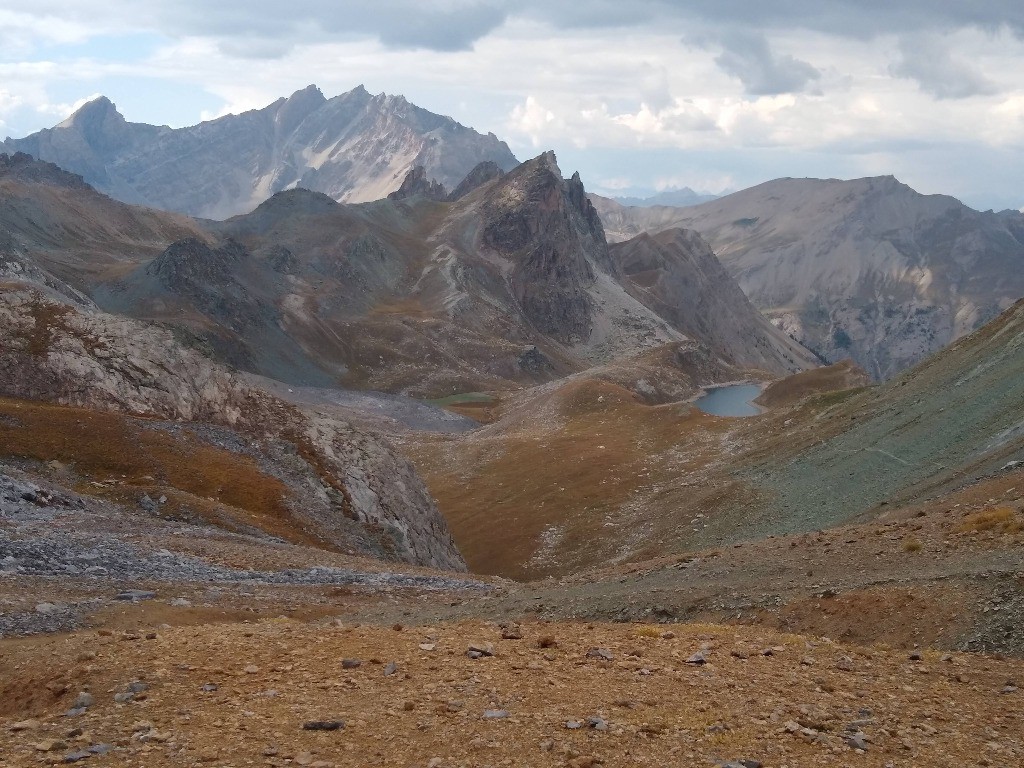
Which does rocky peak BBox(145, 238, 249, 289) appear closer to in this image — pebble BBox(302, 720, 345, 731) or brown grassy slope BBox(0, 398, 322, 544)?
brown grassy slope BBox(0, 398, 322, 544)

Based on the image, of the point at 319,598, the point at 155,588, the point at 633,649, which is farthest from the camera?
the point at 319,598

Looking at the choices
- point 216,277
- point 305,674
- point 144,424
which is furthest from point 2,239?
point 305,674

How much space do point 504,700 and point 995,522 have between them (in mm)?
19584

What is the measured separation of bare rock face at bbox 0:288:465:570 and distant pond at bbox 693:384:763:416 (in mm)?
113641

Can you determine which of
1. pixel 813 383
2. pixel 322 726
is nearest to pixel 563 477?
pixel 322 726

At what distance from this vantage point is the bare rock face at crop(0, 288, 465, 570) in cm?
4841

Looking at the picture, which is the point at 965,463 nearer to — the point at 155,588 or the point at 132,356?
the point at 155,588

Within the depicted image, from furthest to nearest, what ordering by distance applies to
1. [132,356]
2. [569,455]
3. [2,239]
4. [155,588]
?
1. [2,239]
2. [569,455]
3. [132,356]
4. [155,588]

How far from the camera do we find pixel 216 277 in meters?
172

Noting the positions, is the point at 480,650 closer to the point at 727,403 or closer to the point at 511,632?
the point at 511,632

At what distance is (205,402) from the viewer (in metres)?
53.1

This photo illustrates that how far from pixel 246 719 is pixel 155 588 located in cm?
1323

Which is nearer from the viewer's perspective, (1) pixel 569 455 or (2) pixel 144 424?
(2) pixel 144 424

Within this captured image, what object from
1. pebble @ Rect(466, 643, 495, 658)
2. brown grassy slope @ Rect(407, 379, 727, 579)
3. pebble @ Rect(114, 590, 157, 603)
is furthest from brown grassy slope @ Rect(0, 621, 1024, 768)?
brown grassy slope @ Rect(407, 379, 727, 579)
